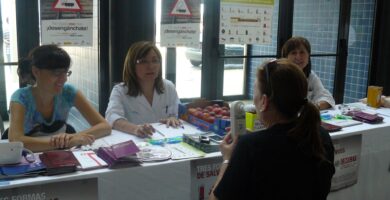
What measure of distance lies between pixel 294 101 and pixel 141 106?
1.63 meters

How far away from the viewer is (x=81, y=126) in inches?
130

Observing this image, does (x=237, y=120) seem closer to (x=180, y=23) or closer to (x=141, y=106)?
(x=141, y=106)

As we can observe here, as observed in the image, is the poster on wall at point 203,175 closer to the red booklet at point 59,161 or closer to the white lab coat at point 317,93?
the red booklet at point 59,161

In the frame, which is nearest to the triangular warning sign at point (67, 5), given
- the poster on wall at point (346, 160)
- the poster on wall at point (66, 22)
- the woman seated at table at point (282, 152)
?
the poster on wall at point (66, 22)

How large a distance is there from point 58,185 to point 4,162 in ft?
0.79

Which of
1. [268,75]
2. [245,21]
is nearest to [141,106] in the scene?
[268,75]

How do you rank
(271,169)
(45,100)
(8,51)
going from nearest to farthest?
1. (271,169)
2. (45,100)
3. (8,51)

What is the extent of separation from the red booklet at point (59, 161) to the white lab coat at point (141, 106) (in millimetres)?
842

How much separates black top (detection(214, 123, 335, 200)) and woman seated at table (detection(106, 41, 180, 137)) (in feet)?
4.24

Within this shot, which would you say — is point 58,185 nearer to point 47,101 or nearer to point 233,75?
point 47,101

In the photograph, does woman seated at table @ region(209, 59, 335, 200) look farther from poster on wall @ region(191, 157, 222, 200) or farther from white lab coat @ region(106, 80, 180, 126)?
white lab coat @ region(106, 80, 180, 126)

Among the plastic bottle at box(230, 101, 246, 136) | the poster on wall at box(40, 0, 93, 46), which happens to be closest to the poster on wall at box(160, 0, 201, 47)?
the poster on wall at box(40, 0, 93, 46)

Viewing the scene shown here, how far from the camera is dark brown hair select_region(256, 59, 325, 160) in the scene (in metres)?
1.31

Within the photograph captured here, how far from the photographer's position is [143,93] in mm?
2840
